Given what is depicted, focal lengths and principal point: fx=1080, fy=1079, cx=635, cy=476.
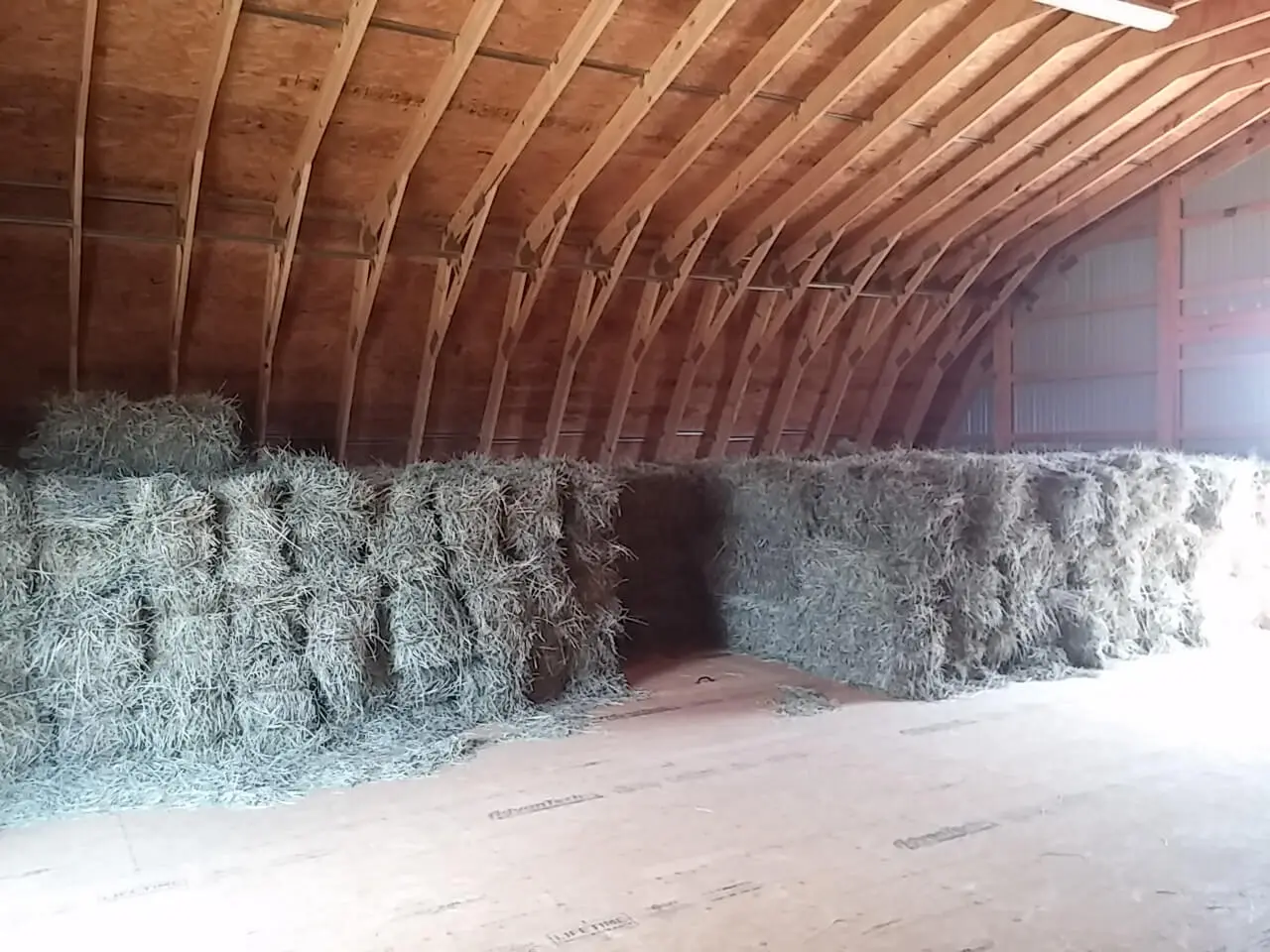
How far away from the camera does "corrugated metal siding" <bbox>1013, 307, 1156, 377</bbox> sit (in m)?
10.0

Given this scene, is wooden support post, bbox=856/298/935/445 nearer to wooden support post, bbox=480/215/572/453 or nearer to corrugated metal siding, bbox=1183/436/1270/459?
corrugated metal siding, bbox=1183/436/1270/459

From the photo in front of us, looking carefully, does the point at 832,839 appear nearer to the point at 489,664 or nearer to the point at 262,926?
the point at 262,926

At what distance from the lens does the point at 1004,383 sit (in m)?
11.2

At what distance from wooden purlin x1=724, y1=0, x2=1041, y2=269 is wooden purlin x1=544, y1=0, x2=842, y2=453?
1020mm

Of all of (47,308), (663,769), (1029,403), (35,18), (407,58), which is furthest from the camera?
(1029,403)

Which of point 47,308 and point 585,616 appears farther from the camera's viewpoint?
point 47,308

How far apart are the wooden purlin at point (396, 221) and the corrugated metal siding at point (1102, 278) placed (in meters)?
6.19

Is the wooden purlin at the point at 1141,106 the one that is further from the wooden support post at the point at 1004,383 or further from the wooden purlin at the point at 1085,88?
the wooden support post at the point at 1004,383

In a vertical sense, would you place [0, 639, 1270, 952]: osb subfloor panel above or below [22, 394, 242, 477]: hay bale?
below

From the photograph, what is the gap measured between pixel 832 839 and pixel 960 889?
1.62 feet

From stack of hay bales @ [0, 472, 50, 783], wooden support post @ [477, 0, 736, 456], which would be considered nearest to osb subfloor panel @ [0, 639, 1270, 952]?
stack of hay bales @ [0, 472, 50, 783]

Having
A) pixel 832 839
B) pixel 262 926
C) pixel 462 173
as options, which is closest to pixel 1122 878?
pixel 832 839

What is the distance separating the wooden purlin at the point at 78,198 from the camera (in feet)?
17.2

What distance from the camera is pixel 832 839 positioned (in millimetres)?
3430
